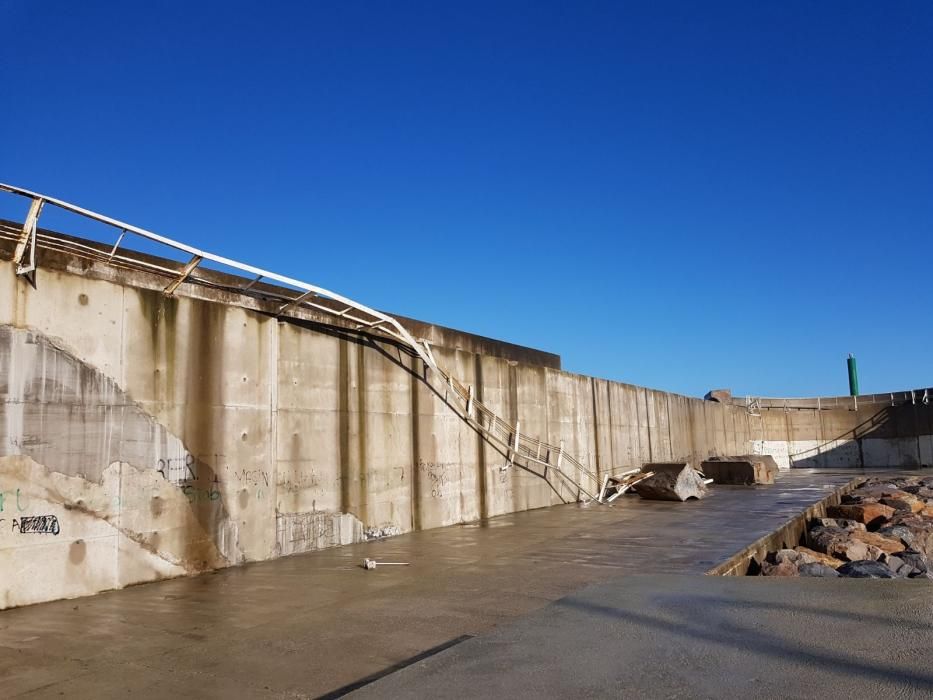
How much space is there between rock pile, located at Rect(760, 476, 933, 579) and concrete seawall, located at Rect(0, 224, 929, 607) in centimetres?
634

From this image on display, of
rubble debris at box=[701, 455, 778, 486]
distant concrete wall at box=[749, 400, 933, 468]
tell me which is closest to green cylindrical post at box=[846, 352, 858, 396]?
distant concrete wall at box=[749, 400, 933, 468]

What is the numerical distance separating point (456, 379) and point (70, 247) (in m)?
8.00

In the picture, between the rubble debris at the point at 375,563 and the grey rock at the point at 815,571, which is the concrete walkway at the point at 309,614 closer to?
the rubble debris at the point at 375,563

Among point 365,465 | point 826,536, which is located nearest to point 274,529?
point 365,465

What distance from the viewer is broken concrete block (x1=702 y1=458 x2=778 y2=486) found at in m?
26.0

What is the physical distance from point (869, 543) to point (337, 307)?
10.0m

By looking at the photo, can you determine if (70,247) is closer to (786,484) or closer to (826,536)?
(826,536)

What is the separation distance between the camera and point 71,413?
7.79 meters

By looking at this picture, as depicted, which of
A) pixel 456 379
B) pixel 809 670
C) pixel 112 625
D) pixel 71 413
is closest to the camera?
pixel 809 670

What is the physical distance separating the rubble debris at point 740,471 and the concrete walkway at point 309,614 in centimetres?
1477

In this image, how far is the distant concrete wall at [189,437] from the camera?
7.41 meters

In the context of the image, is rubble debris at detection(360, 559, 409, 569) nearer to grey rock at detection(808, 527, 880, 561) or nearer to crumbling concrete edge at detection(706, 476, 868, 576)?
crumbling concrete edge at detection(706, 476, 868, 576)

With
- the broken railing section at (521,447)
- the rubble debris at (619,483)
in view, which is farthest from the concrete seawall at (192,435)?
the rubble debris at (619,483)

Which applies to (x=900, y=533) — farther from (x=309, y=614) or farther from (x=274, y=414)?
(x=309, y=614)
